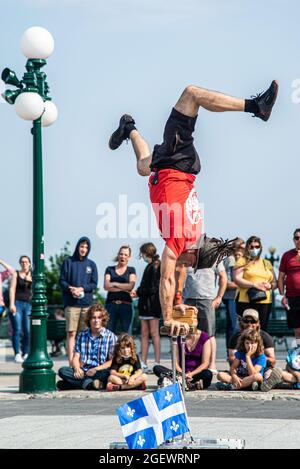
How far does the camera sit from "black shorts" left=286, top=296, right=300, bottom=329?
1438cm

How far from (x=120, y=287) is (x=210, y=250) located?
7471 millimetres

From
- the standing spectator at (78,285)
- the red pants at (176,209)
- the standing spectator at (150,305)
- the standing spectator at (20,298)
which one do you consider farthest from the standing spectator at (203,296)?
the red pants at (176,209)

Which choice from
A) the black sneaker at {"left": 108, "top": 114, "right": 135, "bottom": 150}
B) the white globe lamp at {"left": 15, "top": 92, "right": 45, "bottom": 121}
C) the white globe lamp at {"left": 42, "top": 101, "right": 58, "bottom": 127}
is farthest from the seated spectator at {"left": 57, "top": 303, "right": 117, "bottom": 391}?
the black sneaker at {"left": 108, "top": 114, "right": 135, "bottom": 150}

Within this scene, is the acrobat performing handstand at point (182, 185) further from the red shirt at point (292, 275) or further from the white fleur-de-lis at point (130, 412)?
the red shirt at point (292, 275)

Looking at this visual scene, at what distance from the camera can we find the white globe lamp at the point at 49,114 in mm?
13555

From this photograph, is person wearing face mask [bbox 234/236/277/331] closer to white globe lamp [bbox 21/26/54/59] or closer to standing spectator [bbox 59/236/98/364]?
standing spectator [bbox 59/236/98/364]

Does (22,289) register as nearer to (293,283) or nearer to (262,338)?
(293,283)

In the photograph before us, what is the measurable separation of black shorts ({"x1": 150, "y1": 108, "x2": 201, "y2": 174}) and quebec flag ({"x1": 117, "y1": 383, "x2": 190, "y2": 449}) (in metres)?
1.54

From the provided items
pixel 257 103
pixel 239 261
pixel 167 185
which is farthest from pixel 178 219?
pixel 239 261

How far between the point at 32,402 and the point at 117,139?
4.56 m

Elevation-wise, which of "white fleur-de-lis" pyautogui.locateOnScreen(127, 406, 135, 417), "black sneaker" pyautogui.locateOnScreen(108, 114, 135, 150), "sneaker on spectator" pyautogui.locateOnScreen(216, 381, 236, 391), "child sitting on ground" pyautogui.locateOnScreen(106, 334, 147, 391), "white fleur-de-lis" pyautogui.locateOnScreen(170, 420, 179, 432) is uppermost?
"black sneaker" pyautogui.locateOnScreen(108, 114, 135, 150)

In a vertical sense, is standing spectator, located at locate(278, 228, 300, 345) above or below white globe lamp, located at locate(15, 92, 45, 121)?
below

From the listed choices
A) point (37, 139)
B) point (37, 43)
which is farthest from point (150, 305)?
point (37, 43)
